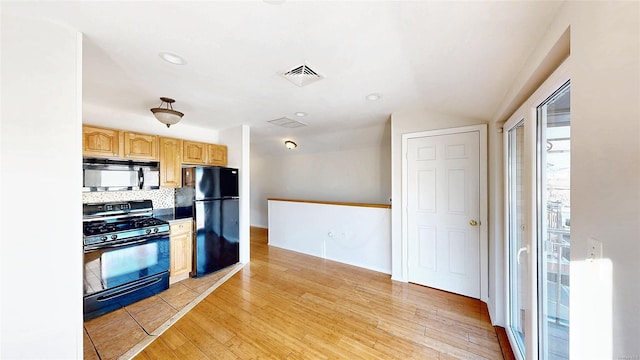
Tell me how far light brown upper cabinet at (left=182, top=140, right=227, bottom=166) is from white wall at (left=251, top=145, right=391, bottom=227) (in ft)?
7.01

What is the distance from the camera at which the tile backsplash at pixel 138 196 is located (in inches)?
107

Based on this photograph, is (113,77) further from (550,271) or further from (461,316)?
(461,316)

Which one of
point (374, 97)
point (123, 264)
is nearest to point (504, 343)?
point (374, 97)

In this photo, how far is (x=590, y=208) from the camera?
0.75m

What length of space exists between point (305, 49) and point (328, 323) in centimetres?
247

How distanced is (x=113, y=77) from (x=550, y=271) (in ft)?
12.1

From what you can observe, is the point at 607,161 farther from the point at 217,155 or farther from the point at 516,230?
the point at 217,155

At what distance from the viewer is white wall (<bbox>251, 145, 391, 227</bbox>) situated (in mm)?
4672

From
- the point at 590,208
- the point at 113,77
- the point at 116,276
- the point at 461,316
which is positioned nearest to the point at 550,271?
the point at 590,208

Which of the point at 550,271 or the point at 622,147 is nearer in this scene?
the point at 622,147

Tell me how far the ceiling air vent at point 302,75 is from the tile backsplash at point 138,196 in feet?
9.16

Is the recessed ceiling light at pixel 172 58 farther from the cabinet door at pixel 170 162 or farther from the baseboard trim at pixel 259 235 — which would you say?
the baseboard trim at pixel 259 235

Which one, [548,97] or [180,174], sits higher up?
[548,97]

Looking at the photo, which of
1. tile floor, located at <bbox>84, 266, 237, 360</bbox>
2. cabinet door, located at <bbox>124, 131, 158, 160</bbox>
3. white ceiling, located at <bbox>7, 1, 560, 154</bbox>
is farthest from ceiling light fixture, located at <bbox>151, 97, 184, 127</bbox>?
tile floor, located at <bbox>84, 266, 237, 360</bbox>
